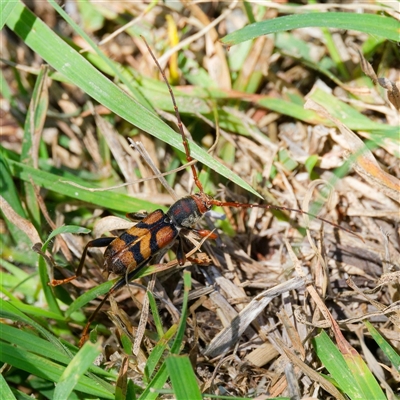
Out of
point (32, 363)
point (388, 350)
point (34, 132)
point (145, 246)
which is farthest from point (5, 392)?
point (388, 350)

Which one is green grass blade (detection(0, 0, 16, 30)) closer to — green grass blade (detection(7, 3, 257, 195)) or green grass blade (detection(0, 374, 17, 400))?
green grass blade (detection(7, 3, 257, 195))

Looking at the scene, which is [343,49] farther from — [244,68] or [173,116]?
[173,116]

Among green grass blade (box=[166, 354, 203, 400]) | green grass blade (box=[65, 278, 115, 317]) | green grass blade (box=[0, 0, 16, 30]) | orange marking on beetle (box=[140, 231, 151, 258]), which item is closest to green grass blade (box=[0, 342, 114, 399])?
green grass blade (box=[65, 278, 115, 317])

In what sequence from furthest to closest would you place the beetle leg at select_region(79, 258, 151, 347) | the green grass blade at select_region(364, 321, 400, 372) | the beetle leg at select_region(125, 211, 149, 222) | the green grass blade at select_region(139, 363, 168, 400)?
the beetle leg at select_region(125, 211, 149, 222)
the beetle leg at select_region(79, 258, 151, 347)
the green grass blade at select_region(364, 321, 400, 372)
the green grass blade at select_region(139, 363, 168, 400)

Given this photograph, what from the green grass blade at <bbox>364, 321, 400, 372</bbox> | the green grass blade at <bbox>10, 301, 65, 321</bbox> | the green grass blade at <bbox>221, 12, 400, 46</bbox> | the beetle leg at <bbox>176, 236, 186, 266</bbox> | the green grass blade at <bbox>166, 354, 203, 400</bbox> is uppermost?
the green grass blade at <bbox>221, 12, 400, 46</bbox>

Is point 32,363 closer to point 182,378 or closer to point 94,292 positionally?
point 94,292

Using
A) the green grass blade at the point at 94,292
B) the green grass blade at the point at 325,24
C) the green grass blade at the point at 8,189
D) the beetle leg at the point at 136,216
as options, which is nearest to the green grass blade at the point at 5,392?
the green grass blade at the point at 94,292
